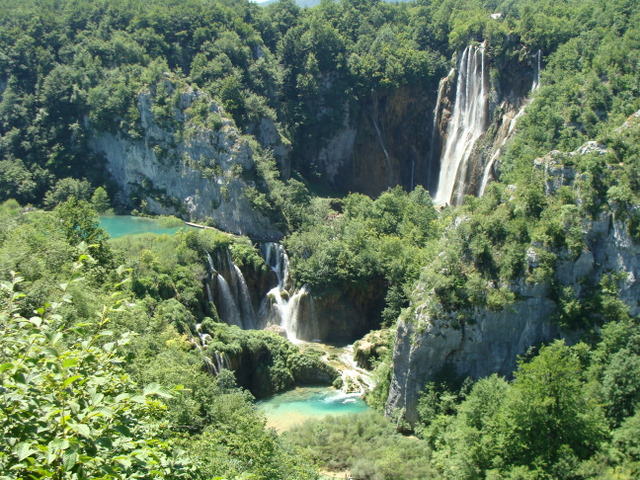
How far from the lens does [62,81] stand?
5950 cm

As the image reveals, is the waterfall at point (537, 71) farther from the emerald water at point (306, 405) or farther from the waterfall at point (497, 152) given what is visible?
the emerald water at point (306, 405)

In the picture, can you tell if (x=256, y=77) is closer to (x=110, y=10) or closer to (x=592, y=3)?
(x=110, y=10)

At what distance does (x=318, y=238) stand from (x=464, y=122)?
21.5 m

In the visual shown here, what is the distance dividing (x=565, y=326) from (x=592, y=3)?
1401 inches

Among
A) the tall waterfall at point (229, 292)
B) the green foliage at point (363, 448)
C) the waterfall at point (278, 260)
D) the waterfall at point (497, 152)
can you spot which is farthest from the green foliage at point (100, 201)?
the green foliage at point (363, 448)

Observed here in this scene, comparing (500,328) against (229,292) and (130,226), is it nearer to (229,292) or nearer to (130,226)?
(229,292)

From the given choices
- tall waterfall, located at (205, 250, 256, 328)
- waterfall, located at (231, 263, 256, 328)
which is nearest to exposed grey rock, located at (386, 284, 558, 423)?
tall waterfall, located at (205, 250, 256, 328)

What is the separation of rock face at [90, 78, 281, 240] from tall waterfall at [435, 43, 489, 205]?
670 inches

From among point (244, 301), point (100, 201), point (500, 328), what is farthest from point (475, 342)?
point (100, 201)

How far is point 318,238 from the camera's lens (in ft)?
146

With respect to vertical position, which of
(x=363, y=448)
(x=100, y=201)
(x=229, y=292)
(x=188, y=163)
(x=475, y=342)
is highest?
(x=188, y=163)

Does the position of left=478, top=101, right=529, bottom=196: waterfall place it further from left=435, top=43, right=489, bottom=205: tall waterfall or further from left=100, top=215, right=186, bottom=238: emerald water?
left=100, top=215, right=186, bottom=238: emerald water

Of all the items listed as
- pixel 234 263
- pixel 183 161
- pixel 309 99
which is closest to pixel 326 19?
pixel 309 99

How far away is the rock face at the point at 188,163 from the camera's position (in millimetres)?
50969
